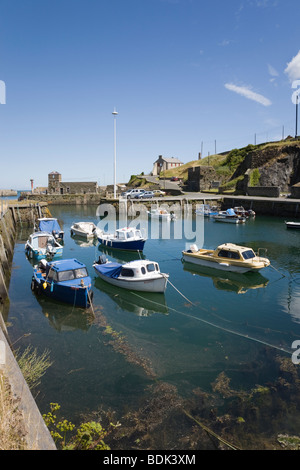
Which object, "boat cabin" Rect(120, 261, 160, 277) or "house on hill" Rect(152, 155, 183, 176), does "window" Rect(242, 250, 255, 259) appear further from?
"house on hill" Rect(152, 155, 183, 176)

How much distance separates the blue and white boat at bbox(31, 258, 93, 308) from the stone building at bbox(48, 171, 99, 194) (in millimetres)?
85317

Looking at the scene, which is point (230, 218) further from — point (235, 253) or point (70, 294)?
point (70, 294)

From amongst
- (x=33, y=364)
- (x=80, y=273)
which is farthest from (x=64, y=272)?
(x=33, y=364)

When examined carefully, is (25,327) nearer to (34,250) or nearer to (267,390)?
(267,390)

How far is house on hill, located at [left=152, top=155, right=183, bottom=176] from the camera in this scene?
414 feet

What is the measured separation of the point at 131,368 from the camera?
12.4 meters

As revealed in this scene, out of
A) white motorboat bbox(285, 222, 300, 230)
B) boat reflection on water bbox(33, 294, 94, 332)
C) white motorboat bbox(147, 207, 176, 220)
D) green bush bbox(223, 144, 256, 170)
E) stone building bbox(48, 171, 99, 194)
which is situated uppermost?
green bush bbox(223, 144, 256, 170)

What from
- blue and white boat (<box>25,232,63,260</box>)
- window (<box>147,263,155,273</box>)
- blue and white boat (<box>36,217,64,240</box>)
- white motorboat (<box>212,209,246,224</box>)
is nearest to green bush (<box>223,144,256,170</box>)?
white motorboat (<box>212,209,246,224</box>)

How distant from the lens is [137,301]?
19938 millimetres

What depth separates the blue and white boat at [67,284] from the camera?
18.1 m

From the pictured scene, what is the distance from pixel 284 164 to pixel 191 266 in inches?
2512

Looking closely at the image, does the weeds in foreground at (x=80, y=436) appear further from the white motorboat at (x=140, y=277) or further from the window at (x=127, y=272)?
the window at (x=127, y=272)

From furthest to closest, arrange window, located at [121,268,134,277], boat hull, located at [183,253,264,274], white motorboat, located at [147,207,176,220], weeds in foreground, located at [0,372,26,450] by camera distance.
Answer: white motorboat, located at [147,207,176,220]
boat hull, located at [183,253,264,274]
window, located at [121,268,134,277]
weeds in foreground, located at [0,372,26,450]

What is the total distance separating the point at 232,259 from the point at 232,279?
177 cm
